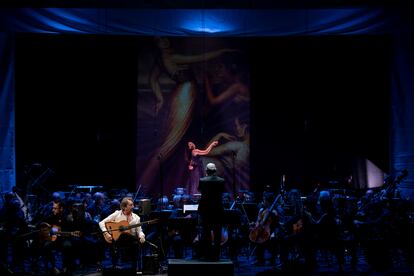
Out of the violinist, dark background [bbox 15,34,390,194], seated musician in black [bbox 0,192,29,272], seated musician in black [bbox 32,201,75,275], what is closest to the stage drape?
dark background [bbox 15,34,390,194]

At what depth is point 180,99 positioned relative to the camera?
17156mm

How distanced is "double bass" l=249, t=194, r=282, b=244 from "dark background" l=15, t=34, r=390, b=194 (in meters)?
6.26

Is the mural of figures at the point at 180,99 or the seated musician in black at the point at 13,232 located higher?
the mural of figures at the point at 180,99

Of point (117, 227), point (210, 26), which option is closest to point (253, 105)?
point (210, 26)

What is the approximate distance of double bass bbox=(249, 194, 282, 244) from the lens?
35.0 ft

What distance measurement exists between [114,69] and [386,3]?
8.25 meters

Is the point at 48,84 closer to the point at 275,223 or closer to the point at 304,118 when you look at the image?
the point at 304,118

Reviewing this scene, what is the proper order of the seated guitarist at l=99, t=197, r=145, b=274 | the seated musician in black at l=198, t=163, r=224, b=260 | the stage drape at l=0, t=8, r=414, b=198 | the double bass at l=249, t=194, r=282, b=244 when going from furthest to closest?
the stage drape at l=0, t=8, r=414, b=198 → the double bass at l=249, t=194, r=282, b=244 → the seated guitarist at l=99, t=197, r=145, b=274 → the seated musician in black at l=198, t=163, r=224, b=260

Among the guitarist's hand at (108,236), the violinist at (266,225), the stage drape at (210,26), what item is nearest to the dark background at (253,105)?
the stage drape at (210,26)

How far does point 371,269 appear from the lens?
34.5ft

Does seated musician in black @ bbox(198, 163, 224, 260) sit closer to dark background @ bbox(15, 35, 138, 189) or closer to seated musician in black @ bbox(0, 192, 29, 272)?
seated musician in black @ bbox(0, 192, 29, 272)

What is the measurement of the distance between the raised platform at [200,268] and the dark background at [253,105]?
28.7 feet

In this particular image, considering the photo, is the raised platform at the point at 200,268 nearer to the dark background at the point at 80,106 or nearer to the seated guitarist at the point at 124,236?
the seated guitarist at the point at 124,236

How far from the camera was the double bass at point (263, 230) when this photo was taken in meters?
10.7
